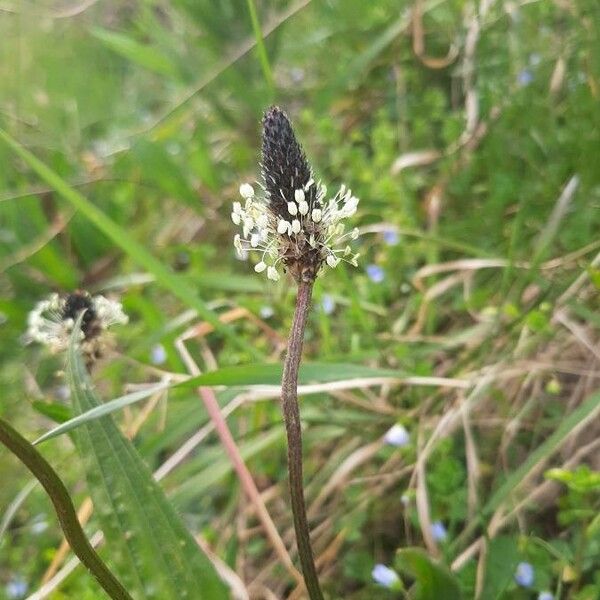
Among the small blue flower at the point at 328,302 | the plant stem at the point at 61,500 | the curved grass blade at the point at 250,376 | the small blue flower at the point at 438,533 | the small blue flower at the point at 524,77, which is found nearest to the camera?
the plant stem at the point at 61,500

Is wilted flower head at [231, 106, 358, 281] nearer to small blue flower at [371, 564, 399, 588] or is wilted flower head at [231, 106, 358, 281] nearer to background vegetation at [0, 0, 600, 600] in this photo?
background vegetation at [0, 0, 600, 600]

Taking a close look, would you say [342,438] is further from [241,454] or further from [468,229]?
[468,229]

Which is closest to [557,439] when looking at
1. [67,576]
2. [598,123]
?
[598,123]

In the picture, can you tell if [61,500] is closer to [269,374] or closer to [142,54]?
[269,374]

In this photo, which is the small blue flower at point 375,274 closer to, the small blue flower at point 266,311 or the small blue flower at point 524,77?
the small blue flower at point 266,311

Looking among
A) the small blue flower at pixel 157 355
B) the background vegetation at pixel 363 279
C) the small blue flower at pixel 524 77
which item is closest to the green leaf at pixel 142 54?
the background vegetation at pixel 363 279

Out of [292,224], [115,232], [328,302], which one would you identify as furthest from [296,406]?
[328,302]
